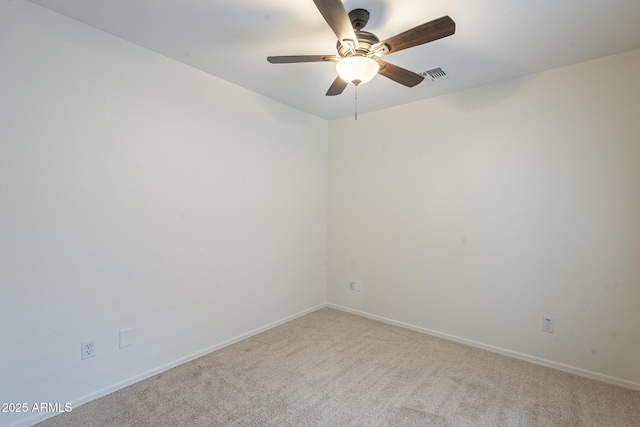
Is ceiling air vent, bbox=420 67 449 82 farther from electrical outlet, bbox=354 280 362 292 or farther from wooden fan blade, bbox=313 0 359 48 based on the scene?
electrical outlet, bbox=354 280 362 292

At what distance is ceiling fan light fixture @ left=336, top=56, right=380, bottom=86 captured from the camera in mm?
1796

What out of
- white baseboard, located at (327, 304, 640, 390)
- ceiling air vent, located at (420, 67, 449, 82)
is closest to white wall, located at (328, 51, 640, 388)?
white baseboard, located at (327, 304, 640, 390)

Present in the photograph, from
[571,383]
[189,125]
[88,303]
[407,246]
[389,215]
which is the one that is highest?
[189,125]

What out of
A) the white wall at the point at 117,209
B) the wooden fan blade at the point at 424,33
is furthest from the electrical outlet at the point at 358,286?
the wooden fan blade at the point at 424,33

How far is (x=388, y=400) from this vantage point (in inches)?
84.0

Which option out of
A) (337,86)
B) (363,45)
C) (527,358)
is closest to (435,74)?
(337,86)

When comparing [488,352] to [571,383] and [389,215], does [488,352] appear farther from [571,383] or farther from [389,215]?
→ [389,215]

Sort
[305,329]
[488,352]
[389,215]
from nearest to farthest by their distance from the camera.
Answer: [488,352] < [305,329] < [389,215]

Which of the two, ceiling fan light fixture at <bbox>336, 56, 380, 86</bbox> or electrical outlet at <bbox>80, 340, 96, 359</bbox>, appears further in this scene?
electrical outlet at <bbox>80, 340, 96, 359</bbox>

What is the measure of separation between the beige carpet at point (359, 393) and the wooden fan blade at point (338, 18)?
2.20 metres

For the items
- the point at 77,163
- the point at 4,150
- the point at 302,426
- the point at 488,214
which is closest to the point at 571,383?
the point at 488,214

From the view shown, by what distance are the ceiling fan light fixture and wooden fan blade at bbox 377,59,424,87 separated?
0.36 ft

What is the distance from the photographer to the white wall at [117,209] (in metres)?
1.83

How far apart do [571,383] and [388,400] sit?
4.71 ft
